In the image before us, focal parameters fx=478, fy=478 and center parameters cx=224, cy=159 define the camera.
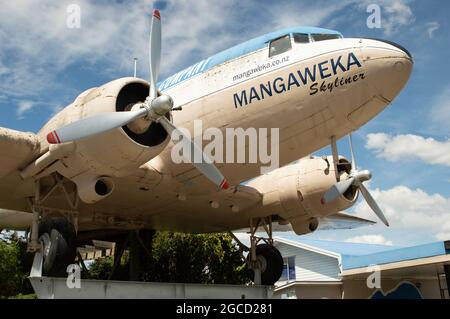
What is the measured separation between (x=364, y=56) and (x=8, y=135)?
7.05 m

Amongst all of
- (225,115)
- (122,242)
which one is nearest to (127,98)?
(225,115)

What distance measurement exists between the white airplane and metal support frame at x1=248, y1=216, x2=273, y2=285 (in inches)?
132

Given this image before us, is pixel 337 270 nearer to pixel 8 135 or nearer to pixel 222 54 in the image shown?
pixel 222 54

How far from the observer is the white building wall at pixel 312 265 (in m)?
25.1

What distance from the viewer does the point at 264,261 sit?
1421 cm

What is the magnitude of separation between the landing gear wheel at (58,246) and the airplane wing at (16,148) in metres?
1.40

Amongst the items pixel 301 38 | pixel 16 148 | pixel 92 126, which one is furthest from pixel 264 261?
pixel 16 148

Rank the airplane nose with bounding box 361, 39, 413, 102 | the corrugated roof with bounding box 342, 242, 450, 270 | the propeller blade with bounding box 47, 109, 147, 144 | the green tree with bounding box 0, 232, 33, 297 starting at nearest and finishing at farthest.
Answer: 1. the propeller blade with bounding box 47, 109, 147, 144
2. the airplane nose with bounding box 361, 39, 413, 102
3. the corrugated roof with bounding box 342, 242, 450, 270
4. the green tree with bounding box 0, 232, 33, 297

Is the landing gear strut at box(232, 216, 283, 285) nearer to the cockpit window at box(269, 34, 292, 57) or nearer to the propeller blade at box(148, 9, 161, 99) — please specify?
the cockpit window at box(269, 34, 292, 57)

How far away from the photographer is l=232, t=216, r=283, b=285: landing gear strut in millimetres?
14039

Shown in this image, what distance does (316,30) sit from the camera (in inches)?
394

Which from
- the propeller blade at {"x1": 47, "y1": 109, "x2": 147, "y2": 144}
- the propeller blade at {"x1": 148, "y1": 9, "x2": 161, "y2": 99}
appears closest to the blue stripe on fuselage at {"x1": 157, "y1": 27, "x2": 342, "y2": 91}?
the propeller blade at {"x1": 148, "y1": 9, "x2": 161, "y2": 99}

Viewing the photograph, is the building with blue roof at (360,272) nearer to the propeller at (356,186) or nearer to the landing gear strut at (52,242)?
the propeller at (356,186)
